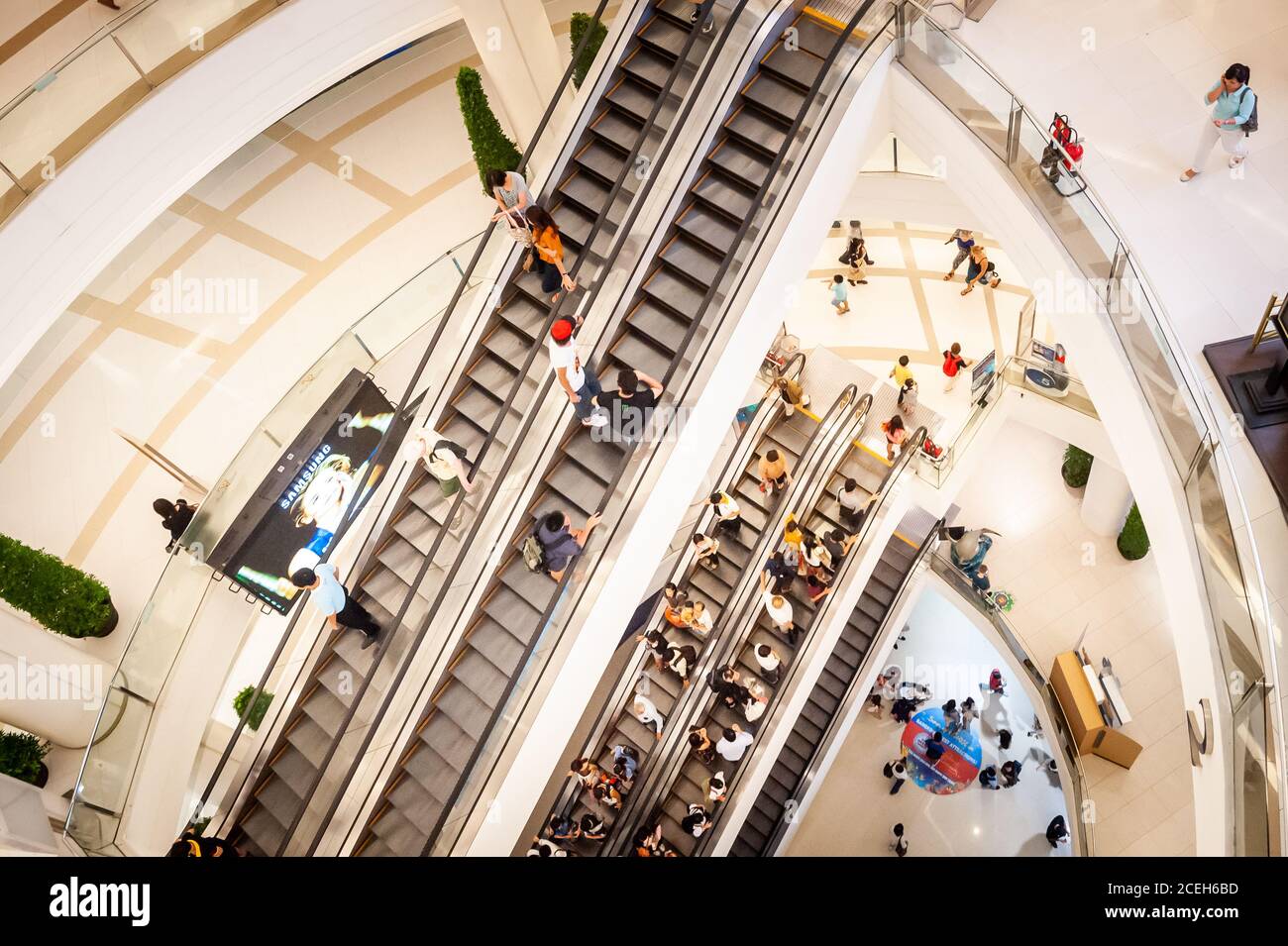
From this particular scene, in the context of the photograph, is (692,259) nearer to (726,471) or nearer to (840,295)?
(726,471)

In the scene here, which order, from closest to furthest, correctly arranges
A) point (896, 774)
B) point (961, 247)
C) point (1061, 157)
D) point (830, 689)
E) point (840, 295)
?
point (1061, 157)
point (830, 689)
point (961, 247)
point (840, 295)
point (896, 774)

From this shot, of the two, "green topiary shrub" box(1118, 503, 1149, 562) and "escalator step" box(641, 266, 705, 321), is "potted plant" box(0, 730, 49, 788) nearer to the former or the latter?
"escalator step" box(641, 266, 705, 321)

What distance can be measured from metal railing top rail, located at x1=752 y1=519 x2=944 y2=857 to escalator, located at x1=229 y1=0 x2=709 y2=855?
7.69 meters

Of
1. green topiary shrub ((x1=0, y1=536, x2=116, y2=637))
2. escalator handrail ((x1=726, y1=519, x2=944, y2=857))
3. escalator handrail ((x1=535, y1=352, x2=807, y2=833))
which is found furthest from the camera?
escalator handrail ((x1=726, y1=519, x2=944, y2=857))

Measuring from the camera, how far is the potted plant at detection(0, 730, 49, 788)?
12031 millimetres

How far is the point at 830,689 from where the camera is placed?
51.3 ft

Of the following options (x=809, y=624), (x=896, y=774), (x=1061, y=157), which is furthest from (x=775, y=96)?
(x=896, y=774)

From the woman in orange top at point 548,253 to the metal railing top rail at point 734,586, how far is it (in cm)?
470

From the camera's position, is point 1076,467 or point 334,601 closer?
point 334,601

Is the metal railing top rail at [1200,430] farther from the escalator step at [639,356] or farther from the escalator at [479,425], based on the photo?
the escalator step at [639,356]

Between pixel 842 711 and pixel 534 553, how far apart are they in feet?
27.5

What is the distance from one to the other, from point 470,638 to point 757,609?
4.83 meters

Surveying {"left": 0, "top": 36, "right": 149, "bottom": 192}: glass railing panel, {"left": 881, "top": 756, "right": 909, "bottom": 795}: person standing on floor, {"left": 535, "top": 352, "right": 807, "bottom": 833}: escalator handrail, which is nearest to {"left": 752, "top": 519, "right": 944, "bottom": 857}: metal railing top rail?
{"left": 881, "top": 756, "right": 909, "bottom": 795}: person standing on floor
